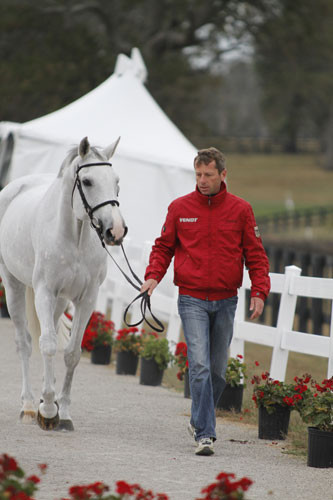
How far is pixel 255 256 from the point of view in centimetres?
639

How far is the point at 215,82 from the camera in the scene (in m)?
35.9

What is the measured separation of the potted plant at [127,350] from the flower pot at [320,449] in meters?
4.34

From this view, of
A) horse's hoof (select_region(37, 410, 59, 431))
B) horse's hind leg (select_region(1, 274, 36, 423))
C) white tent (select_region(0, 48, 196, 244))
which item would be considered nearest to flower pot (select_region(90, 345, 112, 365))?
horse's hind leg (select_region(1, 274, 36, 423))

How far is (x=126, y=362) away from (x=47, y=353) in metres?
3.77

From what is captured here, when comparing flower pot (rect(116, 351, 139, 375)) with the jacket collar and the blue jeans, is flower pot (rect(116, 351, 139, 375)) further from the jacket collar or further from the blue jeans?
the jacket collar

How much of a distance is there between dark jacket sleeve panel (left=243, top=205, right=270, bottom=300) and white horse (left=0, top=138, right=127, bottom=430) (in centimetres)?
82

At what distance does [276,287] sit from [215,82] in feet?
92.9

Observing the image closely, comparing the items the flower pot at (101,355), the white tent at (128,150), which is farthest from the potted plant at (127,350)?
the white tent at (128,150)

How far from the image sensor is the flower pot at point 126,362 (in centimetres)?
1047

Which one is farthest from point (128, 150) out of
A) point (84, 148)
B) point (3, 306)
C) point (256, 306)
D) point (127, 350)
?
point (256, 306)

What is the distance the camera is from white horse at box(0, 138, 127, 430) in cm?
646

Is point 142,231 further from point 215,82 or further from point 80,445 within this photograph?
point 215,82

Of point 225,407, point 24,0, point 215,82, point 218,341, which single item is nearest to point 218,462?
point 218,341

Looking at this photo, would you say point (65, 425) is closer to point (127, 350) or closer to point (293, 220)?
point (127, 350)
